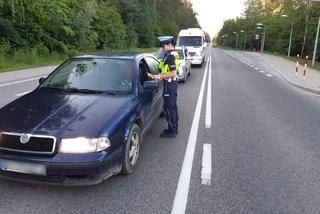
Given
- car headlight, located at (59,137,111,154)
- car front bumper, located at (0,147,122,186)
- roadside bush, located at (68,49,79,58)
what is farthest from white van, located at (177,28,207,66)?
car front bumper, located at (0,147,122,186)

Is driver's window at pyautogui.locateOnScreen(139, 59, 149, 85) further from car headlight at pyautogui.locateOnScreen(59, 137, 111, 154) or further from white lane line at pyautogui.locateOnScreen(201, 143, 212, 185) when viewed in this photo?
car headlight at pyautogui.locateOnScreen(59, 137, 111, 154)

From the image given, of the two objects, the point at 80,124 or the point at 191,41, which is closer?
the point at 80,124

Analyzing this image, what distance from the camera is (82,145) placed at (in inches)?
141

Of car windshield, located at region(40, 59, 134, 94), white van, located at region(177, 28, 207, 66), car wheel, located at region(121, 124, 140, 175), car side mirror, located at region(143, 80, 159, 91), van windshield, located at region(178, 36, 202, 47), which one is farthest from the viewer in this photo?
van windshield, located at region(178, 36, 202, 47)

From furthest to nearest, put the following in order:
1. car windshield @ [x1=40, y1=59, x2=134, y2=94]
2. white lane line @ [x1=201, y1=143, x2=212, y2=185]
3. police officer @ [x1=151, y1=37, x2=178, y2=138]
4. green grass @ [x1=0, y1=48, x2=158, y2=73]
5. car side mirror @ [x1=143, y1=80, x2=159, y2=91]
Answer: green grass @ [x1=0, y1=48, x2=158, y2=73]
police officer @ [x1=151, y1=37, x2=178, y2=138]
car side mirror @ [x1=143, y1=80, x2=159, y2=91]
car windshield @ [x1=40, y1=59, x2=134, y2=94]
white lane line @ [x1=201, y1=143, x2=212, y2=185]

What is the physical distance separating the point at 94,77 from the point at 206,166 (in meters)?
2.16

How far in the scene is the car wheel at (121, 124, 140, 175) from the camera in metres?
4.15

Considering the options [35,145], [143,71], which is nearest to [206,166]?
[143,71]

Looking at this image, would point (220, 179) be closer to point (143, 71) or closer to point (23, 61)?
point (143, 71)

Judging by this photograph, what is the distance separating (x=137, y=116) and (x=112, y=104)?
1.46 feet

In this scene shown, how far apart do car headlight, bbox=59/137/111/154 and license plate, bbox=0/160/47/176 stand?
0.90 feet

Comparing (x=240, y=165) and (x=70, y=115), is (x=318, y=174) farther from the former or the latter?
(x=70, y=115)

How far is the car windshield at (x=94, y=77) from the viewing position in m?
4.86

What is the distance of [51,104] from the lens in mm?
4320
